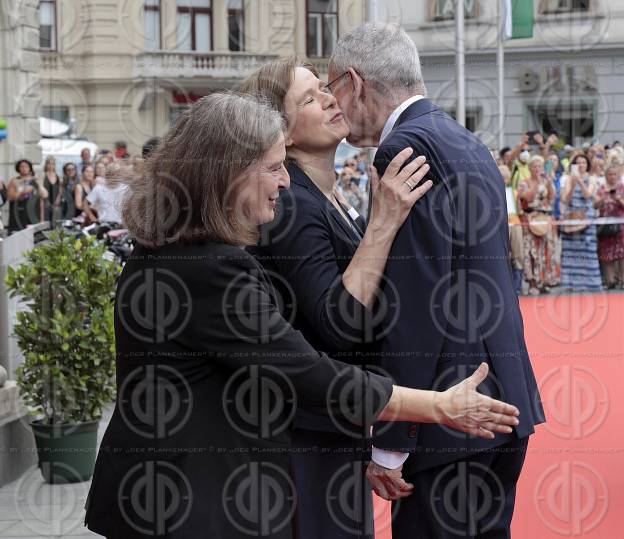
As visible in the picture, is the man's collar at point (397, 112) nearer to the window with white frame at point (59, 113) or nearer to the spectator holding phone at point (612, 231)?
the spectator holding phone at point (612, 231)

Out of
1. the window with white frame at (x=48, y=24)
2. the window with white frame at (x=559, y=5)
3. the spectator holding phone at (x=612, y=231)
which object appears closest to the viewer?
the spectator holding phone at (x=612, y=231)

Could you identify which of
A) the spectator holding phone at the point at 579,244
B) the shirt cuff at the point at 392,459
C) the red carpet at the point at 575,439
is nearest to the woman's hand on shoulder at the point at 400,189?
the shirt cuff at the point at 392,459

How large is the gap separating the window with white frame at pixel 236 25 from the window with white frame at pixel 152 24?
2397 millimetres

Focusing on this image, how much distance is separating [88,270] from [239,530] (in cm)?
375

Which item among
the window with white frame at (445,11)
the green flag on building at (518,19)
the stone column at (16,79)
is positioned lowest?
the stone column at (16,79)

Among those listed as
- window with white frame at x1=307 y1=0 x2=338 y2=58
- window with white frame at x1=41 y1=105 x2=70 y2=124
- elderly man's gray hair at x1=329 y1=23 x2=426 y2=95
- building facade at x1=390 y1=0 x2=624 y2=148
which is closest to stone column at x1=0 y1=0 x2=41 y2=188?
building facade at x1=390 y1=0 x2=624 y2=148

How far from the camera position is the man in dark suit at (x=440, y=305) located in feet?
9.17

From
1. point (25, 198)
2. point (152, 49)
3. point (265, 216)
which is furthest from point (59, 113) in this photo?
point (265, 216)

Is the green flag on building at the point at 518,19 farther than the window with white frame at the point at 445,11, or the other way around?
the window with white frame at the point at 445,11

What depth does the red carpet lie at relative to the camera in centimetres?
516

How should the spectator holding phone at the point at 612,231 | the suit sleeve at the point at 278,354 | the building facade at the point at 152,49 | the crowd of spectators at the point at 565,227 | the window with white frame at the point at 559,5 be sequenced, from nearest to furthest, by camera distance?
the suit sleeve at the point at 278,354 → the crowd of spectators at the point at 565,227 → the spectator holding phone at the point at 612,231 → the window with white frame at the point at 559,5 → the building facade at the point at 152,49

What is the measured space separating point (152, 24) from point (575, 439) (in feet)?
110

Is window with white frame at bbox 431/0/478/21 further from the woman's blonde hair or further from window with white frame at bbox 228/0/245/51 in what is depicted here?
the woman's blonde hair

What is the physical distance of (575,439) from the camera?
22.6ft
